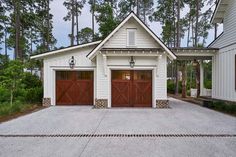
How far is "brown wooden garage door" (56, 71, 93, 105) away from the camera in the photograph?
14.7 m

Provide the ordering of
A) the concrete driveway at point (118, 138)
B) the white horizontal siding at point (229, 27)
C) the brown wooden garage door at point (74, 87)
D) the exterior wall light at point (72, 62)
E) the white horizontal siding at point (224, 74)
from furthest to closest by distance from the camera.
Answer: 1. the brown wooden garage door at point (74, 87)
2. the exterior wall light at point (72, 62)
3. the white horizontal siding at point (229, 27)
4. the white horizontal siding at point (224, 74)
5. the concrete driveway at point (118, 138)

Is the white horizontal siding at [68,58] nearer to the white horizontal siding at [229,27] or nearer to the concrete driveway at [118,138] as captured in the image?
the concrete driveway at [118,138]

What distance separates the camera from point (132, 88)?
45.4ft

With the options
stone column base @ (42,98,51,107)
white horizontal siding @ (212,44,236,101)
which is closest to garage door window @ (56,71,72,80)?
stone column base @ (42,98,51,107)

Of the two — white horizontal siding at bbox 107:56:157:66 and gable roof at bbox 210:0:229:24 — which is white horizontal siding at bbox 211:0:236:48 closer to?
gable roof at bbox 210:0:229:24

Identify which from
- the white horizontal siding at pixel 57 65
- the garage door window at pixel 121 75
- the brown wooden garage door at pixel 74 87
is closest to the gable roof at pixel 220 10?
the garage door window at pixel 121 75

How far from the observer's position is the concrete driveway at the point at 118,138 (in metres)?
5.18

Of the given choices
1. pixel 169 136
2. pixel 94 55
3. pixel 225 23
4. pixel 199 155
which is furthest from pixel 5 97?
pixel 225 23

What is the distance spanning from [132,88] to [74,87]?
13.0ft

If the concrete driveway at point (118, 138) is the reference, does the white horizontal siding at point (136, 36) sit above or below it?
above

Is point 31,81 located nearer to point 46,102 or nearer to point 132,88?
point 46,102

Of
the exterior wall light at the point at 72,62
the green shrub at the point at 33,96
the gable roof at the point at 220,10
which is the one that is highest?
the gable roof at the point at 220,10

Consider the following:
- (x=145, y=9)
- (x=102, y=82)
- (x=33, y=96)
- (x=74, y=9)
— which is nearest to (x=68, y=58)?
(x=102, y=82)

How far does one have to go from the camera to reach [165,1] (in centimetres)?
2627
